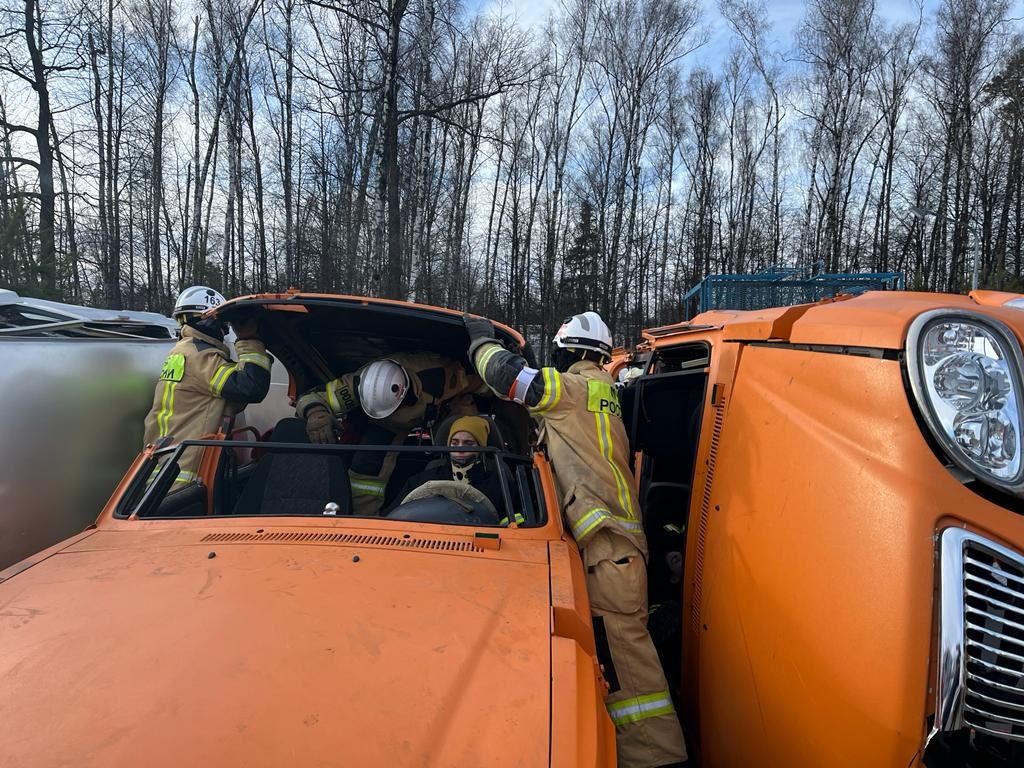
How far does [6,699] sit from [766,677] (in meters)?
2.06

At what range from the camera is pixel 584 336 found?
3424 millimetres

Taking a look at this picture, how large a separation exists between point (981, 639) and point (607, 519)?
1433mm

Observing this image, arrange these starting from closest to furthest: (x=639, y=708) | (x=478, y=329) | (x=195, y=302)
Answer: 1. (x=639, y=708)
2. (x=478, y=329)
3. (x=195, y=302)

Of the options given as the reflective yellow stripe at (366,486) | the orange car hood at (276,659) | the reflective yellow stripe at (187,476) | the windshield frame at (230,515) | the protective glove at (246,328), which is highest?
the protective glove at (246,328)

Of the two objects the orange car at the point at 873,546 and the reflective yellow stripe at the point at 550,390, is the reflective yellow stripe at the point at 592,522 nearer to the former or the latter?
the orange car at the point at 873,546

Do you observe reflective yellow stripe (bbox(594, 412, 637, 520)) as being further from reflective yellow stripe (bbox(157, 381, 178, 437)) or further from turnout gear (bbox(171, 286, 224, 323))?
turnout gear (bbox(171, 286, 224, 323))

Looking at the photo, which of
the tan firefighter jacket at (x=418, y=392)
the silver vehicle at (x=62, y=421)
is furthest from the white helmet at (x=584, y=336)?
the silver vehicle at (x=62, y=421)

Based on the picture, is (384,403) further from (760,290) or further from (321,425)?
(760,290)

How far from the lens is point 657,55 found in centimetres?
2431

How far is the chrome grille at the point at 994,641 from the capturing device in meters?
1.39

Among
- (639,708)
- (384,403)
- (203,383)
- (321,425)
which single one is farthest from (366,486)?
(639,708)

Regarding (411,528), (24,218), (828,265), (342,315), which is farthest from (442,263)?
(411,528)

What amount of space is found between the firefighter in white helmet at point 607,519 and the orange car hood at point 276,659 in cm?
70

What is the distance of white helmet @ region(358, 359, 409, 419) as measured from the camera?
3.83 metres
